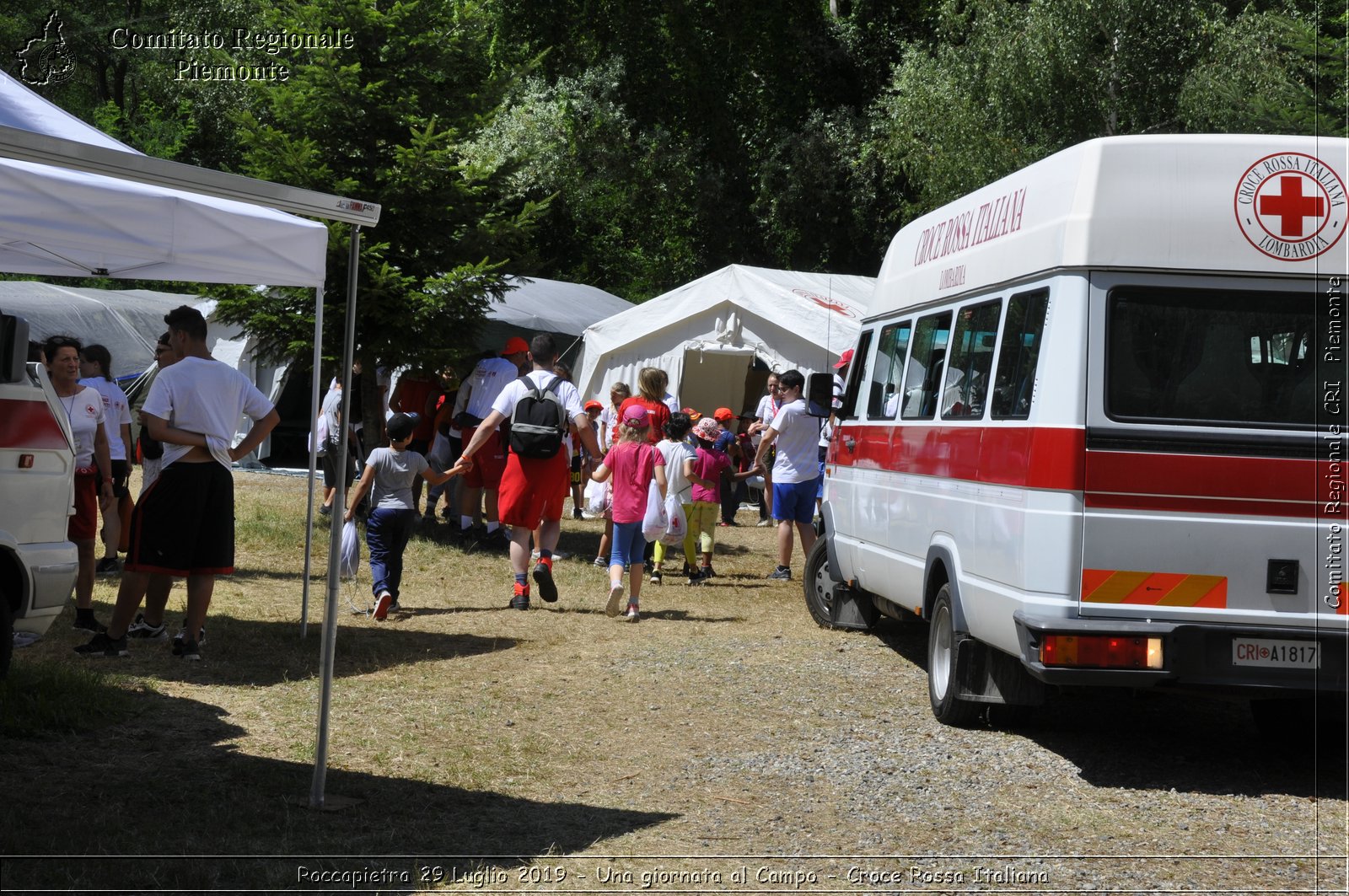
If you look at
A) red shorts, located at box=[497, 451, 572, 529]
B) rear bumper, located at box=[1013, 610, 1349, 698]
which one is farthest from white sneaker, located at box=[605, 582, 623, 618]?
rear bumper, located at box=[1013, 610, 1349, 698]

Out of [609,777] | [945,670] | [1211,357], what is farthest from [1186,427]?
[609,777]

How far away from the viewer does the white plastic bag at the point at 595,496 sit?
1571cm

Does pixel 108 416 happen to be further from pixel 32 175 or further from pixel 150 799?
pixel 150 799

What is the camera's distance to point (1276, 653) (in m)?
5.56

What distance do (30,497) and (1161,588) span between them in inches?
191

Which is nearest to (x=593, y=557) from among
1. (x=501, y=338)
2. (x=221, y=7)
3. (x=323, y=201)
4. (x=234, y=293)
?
(x=234, y=293)

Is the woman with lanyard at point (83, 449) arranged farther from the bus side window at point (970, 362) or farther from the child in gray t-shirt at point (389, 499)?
the bus side window at point (970, 362)

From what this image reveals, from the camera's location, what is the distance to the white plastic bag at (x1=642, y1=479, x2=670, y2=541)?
32.8 ft

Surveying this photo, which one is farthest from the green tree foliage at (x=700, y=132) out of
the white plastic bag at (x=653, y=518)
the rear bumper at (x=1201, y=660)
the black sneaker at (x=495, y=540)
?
the rear bumper at (x=1201, y=660)

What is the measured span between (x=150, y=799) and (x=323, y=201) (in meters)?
2.35

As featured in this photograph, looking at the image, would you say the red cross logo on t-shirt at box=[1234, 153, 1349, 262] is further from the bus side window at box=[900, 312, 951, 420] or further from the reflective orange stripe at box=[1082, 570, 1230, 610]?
the bus side window at box=[900, 312, 951, 420]

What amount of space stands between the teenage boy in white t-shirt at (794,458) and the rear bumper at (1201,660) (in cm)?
631

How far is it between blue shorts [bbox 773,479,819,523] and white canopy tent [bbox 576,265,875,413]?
678cm

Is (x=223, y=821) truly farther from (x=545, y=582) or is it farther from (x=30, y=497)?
(x=545, y=582)
